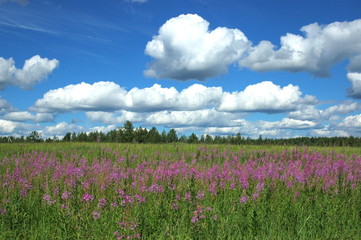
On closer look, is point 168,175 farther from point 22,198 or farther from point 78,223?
point 78,223

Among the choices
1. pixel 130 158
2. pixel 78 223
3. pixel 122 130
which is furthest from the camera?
pixel 122 130

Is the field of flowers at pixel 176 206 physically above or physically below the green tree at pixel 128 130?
below

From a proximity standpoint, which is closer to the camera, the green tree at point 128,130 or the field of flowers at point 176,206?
the field of flowers at point 176,206

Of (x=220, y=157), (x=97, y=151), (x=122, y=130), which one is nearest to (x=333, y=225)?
(x=220, y=157)

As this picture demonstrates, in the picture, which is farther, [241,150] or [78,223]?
[241,150]

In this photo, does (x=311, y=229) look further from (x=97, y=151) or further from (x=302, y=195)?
(x=97, y=151)

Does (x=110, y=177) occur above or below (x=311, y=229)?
above

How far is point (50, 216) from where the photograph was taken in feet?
20.7

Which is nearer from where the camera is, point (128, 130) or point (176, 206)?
point (176, 206)

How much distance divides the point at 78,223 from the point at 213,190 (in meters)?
4.02

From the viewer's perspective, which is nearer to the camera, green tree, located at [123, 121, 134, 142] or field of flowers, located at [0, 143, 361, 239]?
field of flowers, located at [0, 143, 361, 239]

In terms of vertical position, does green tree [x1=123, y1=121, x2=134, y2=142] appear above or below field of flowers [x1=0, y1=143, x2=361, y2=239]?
above

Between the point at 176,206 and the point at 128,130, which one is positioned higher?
the point at 128,130

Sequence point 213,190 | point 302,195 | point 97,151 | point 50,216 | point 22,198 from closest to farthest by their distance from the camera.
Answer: point 50,216 < point 22,198 < point 213,190 < point 302,195 < point 97,151
